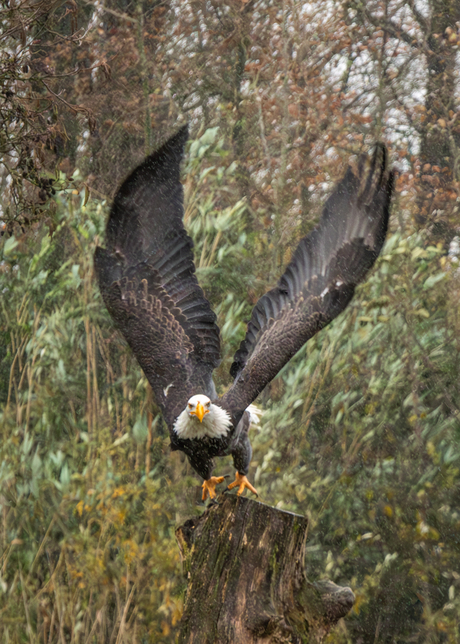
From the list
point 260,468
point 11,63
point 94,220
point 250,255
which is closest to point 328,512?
point 260,468

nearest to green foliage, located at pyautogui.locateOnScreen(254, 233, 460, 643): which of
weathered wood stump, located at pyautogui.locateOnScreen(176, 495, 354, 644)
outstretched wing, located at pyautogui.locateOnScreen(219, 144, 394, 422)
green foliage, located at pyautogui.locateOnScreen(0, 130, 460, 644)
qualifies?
green foliage, located at pyautogui.locateOnScreen(0, 130, 460, 644)

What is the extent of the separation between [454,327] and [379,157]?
2.52m

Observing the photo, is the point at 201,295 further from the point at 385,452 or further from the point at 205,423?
the point at 385,452

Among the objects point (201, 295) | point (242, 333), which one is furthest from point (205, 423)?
point (242, 333)

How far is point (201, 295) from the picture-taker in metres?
4.06

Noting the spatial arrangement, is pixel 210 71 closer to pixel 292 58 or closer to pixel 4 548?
pixel 292 58

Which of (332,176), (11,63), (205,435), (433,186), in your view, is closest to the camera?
(11,63)

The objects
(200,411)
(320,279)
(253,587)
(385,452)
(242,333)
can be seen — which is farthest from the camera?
(385,452)

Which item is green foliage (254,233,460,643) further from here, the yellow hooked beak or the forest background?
the yellow hooked beak

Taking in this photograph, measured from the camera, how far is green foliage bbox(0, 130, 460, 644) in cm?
491

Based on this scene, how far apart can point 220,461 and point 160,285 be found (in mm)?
1760

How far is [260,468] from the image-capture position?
197 inches

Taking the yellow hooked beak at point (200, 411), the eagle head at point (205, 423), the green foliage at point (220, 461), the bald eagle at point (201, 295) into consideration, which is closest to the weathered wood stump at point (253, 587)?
the yellow hooked beak at point (200, 411)

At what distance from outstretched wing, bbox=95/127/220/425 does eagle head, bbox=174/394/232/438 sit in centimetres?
16
